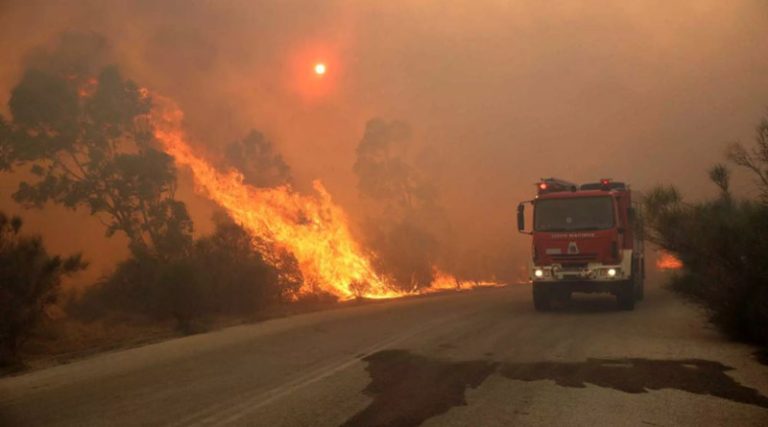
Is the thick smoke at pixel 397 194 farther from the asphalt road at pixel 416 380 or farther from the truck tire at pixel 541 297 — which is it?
the asphalt road at pixel 416 380

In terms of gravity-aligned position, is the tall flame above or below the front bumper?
above

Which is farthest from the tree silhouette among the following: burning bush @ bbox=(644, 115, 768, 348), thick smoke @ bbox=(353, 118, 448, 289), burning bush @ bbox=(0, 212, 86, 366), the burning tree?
burning bush @ bbox=(644, 115, 768, 348)

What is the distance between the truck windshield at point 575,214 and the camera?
16328 millimetres

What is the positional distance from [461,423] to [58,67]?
24.5 meters

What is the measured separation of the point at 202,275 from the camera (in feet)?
64.0

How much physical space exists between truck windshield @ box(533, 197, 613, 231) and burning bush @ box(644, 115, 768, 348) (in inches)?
101

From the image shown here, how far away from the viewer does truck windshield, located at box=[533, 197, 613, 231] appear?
53.6 feet

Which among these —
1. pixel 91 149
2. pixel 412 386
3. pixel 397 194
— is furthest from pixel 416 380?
pixel 397 194

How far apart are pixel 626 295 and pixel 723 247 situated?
5.75 metres

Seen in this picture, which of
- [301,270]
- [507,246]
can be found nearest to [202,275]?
[301,270]

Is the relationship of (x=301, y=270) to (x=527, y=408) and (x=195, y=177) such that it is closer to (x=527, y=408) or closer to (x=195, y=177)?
(x=195, y=177)

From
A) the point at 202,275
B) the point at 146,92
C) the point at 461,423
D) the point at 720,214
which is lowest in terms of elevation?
the point at 461,423

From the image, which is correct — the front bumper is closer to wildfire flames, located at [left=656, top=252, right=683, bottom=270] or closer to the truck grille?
the truck grille

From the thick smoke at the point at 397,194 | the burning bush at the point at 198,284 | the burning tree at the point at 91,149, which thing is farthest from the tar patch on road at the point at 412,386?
the thick smoke at the point at 397,194
